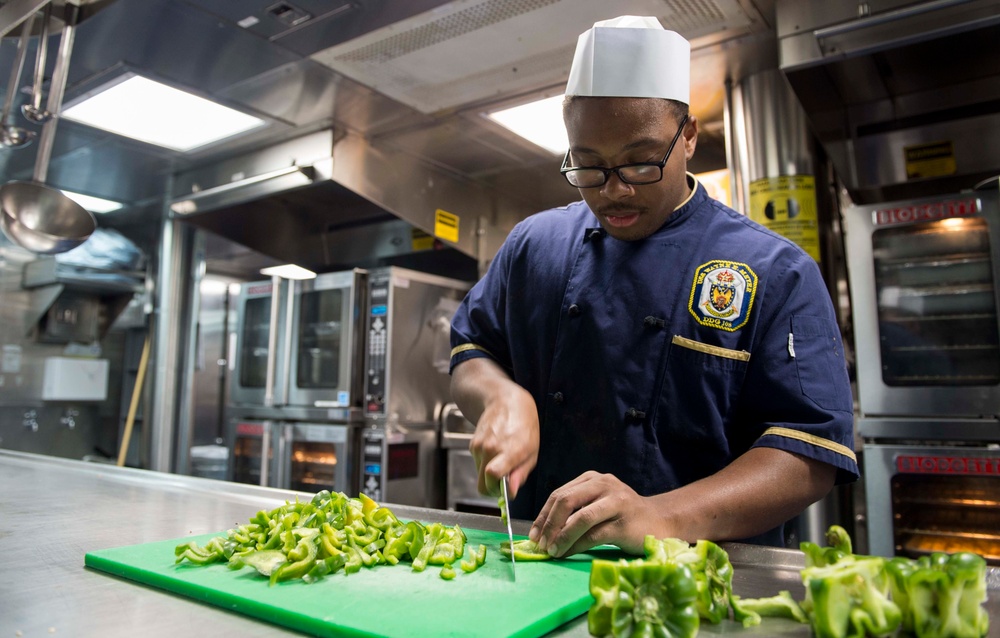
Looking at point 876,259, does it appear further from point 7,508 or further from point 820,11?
point 7,508

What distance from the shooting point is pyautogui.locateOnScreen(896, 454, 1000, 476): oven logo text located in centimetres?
235

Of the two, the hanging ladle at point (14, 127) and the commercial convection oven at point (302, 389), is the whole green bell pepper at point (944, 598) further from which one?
the commercial convection oven at point (302, 389)

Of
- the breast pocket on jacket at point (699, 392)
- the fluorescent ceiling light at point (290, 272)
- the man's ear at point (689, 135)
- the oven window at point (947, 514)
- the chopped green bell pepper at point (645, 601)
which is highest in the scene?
the fluorescent ceiling light at point (290, 272)

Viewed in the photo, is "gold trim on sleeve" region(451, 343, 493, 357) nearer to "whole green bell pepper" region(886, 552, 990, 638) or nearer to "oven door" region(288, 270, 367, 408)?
"whole green bell pepper" region(886, 552, 990, 638)

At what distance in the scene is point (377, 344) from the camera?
386cm

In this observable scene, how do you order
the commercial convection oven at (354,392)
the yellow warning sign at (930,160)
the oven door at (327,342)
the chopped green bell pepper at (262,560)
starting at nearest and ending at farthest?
the chopped green bell pepper at (262,560)
the yellow warning sign at (930,160)
the commercial convection oven at (354,392)
the oven door at (327,342)

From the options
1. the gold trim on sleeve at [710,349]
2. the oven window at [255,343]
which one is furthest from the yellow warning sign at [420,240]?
the gold trim on sleeve at [710,349]

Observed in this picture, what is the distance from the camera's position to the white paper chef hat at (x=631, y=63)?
138 cm

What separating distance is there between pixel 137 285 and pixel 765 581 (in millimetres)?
5058

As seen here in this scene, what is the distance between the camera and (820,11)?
2.33 m

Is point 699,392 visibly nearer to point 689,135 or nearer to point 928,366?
point 689,135

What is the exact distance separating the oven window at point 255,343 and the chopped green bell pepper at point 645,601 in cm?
400

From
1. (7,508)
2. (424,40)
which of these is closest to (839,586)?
(7,508)

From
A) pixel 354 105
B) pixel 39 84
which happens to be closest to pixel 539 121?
pixel 354 105
